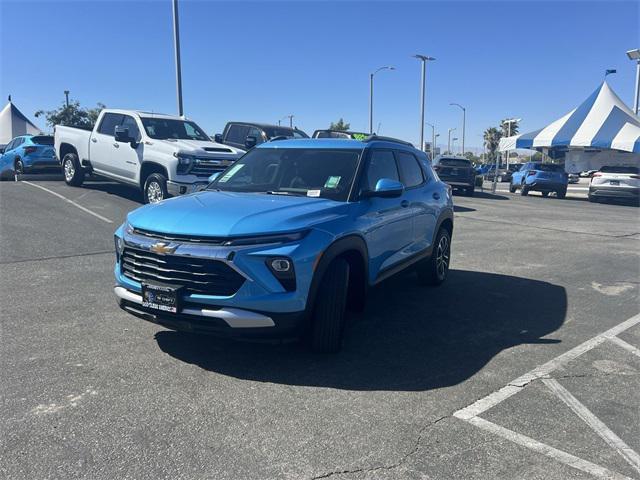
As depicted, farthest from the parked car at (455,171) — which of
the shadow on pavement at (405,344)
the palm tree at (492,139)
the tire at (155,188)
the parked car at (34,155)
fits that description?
the palm tree at (492,139)

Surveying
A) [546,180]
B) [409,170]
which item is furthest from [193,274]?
[546,180]

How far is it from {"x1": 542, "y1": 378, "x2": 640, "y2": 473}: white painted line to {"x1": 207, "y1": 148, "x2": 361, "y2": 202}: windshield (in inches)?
89.3

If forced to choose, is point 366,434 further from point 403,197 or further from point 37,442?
point 403,197

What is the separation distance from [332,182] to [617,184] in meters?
21.0

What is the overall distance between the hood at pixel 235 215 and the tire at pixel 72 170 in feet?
33.8

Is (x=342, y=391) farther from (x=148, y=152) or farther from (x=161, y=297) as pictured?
(x=148, y=152)

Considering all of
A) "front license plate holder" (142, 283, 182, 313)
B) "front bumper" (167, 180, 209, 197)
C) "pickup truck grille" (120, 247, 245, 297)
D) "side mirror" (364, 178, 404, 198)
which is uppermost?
"side mirror" (364, 178, 404, 198)

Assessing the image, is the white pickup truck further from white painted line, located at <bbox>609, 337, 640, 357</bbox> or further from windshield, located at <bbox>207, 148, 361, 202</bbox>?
white painted line, located at <bbox>609, 337, 640, 357</bbox>

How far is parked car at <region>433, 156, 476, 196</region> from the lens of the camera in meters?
21.8

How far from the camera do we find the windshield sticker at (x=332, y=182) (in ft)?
16.2

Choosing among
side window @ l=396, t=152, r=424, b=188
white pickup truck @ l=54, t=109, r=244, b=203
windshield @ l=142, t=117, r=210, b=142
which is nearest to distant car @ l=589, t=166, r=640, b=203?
white pickup truck @ l=54, t=109, r=244, b=203

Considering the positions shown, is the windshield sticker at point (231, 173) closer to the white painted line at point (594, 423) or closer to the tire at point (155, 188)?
the white painted line at point (594, 423)

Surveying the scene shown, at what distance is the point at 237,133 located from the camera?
1552cm

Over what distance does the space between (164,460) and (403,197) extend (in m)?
3.66
